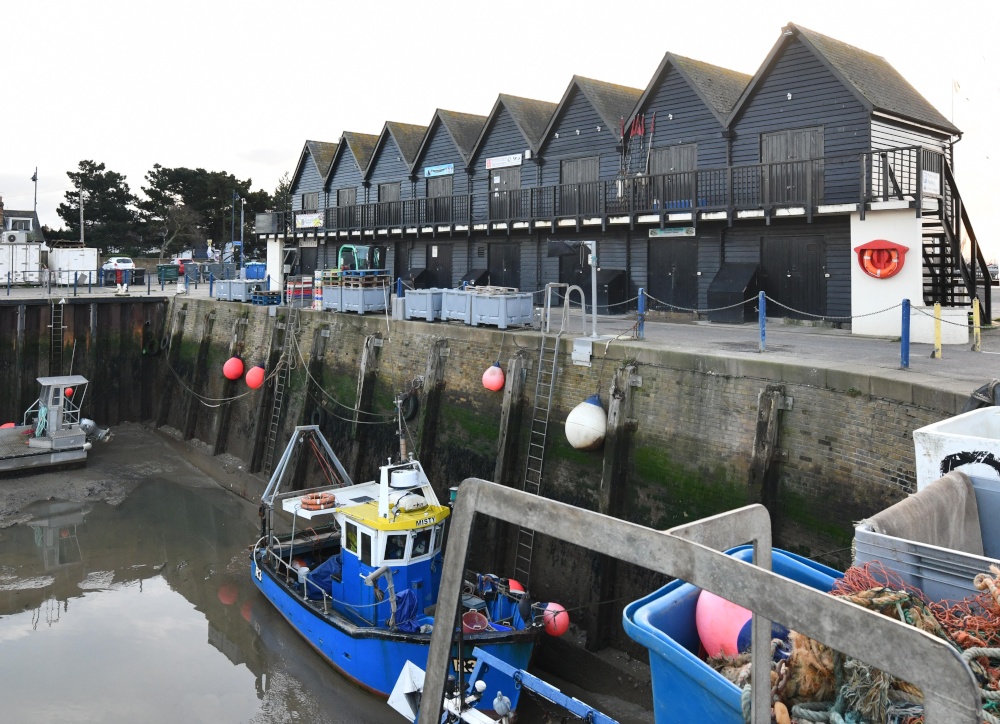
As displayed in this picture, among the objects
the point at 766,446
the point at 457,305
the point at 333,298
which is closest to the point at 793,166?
Answer: the point at 457,305

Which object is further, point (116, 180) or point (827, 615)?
point (116, 180)

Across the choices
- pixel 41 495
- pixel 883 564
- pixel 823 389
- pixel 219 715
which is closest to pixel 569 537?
pixel 883 564

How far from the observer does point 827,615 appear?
3301 mm

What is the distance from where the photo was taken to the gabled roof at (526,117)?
29906 millimetres

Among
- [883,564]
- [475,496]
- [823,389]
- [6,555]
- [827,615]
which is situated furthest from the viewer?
[6,555]

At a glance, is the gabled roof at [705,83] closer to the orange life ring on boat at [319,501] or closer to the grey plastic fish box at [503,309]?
the grey plastic fish box at [503,309]

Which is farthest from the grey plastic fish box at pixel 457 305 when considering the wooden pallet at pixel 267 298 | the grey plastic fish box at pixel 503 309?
the wooden pallet at pixel 267 298

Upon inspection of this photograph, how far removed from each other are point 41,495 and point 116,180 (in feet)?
191

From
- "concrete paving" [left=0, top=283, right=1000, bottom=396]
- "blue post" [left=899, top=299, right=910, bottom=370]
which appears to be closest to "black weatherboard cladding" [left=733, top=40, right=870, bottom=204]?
"concrete paving" [left=0, top=283, right=1000, bottom=396]

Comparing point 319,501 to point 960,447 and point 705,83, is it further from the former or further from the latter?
point 705,83

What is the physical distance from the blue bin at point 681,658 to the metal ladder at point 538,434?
9381mm

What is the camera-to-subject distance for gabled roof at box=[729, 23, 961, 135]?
68.6 ft

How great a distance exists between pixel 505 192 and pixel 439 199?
→ 421 cm

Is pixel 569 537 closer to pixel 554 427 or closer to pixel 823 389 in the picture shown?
pixel 823 389
